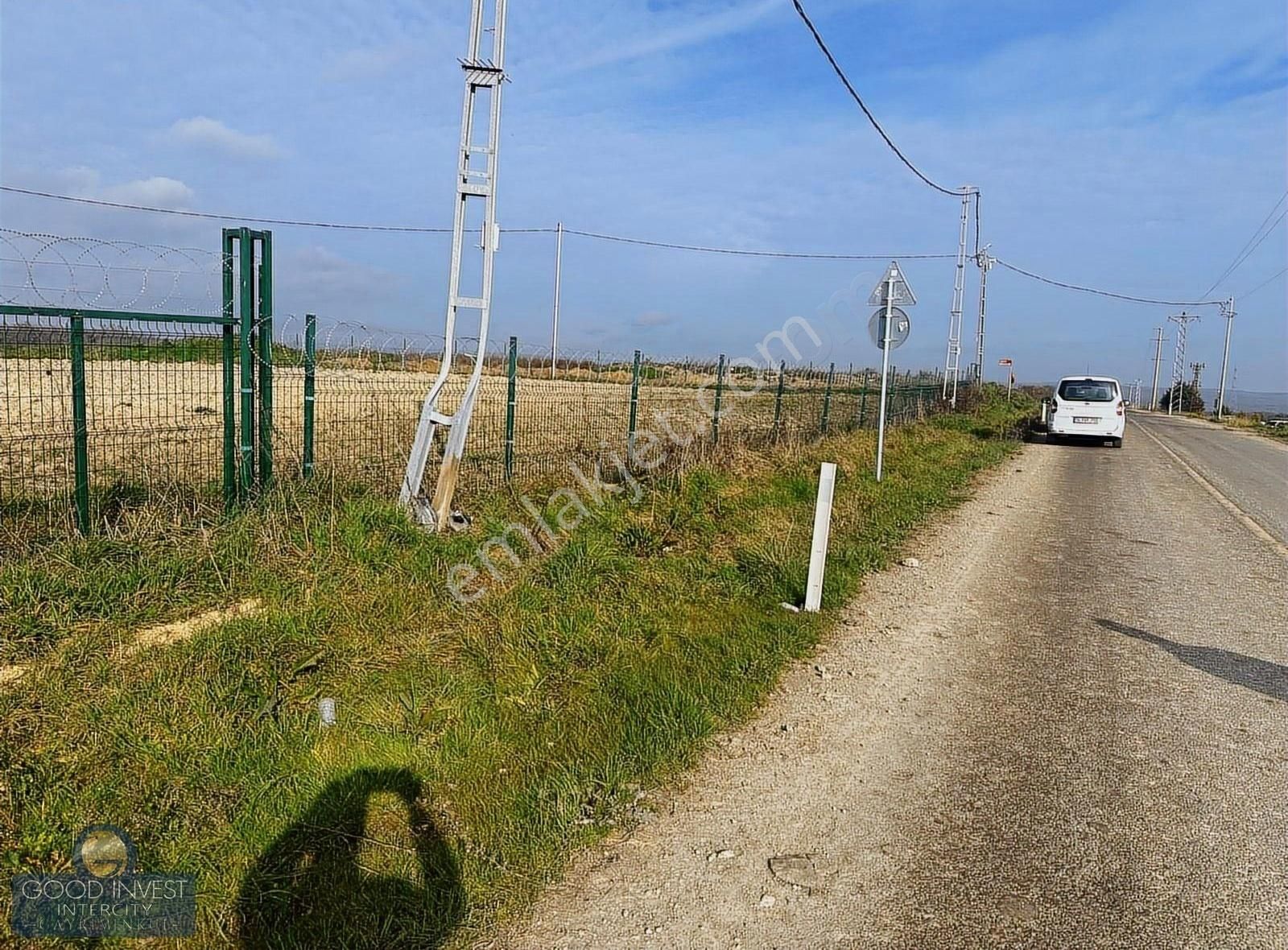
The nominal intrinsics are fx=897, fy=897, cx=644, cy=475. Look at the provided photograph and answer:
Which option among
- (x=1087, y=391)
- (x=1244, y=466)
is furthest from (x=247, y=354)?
(x=1087, y=391)

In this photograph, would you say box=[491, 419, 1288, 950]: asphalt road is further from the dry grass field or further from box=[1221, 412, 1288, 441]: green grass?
box=[1221, 412, 1288, 441]: green grass

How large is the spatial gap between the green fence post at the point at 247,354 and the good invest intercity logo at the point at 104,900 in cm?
408

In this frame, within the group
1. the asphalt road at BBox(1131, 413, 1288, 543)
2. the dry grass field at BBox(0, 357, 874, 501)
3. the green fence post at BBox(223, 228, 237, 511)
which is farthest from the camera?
the asphalt road at BBox(1131, 413, 1288, 543)

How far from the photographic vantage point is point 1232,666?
565 centimetres

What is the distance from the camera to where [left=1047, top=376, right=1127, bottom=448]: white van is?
21156mm

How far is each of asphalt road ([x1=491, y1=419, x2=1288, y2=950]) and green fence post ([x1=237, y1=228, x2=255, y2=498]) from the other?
458 centimetres

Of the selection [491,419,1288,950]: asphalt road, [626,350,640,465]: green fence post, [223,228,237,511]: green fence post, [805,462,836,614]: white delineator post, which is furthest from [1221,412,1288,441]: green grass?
[223,228,237,511]: green fence post

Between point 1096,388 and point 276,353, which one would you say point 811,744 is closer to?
point 276,353

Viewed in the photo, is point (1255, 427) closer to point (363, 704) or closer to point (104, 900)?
point (363, 704)

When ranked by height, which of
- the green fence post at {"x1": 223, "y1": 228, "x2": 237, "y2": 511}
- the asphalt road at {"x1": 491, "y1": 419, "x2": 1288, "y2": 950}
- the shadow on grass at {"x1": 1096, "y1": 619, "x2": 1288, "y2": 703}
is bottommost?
the asphalt road at {"x1": 491, "y1": 419, "x2": 1288, "y2": 950}

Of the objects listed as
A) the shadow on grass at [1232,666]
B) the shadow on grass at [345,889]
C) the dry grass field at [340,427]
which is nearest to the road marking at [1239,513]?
the shadow on grass at [1232,666]

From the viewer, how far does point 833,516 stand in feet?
30.9

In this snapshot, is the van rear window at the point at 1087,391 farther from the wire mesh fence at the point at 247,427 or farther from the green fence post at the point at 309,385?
the green fence post at the point at 309,385

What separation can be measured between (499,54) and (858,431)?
12.0m
